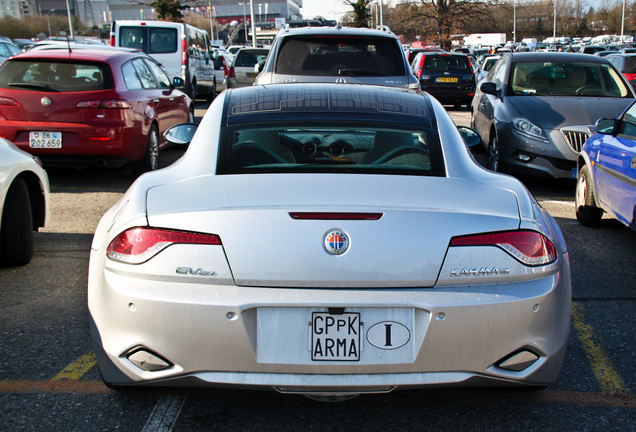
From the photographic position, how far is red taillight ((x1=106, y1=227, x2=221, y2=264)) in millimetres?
2631

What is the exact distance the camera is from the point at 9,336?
3.95m

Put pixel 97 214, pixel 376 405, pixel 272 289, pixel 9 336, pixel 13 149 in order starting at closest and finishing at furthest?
pixel 272 289
pixel 376 405
pixel 9 336
pixel 13 149
pixel 97 214

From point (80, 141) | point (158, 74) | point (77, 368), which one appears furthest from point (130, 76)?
point (77, 368)

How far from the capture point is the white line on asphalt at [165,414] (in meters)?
2.91

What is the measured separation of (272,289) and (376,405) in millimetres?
910

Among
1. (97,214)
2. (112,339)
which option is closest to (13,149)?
(97,214)

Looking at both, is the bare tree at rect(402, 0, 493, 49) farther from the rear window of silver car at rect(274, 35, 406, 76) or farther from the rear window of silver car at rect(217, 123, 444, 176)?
the rear window of silver car at rect(217, 123, 444, 176)

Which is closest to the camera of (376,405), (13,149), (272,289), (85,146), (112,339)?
(272,289)

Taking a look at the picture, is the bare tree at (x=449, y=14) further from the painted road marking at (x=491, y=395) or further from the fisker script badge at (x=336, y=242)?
the fisker script badge at (x=336, y=242)

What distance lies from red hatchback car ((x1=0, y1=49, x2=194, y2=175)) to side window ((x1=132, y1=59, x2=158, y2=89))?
2.00ft

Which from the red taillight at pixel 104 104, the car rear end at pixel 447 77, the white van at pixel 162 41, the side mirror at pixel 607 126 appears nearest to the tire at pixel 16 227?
the red taillight at pixel 104 104

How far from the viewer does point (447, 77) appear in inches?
826

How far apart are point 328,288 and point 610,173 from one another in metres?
4.13

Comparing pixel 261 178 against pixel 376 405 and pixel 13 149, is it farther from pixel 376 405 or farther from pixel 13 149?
pixel 13 149
